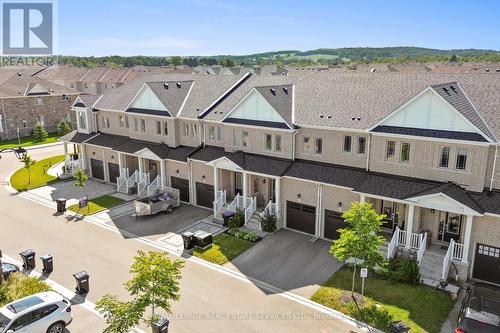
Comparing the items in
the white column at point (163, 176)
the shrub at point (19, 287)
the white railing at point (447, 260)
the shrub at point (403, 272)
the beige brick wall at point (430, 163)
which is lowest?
the shrub at point (19, 287)

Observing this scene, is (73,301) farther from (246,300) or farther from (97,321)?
(246,300)

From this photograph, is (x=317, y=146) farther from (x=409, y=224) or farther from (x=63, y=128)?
(x=63, y=128)

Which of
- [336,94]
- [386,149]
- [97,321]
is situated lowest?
[97,321]

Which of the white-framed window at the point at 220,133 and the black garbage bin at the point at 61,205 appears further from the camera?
the black garbage bin at the point at 61,205

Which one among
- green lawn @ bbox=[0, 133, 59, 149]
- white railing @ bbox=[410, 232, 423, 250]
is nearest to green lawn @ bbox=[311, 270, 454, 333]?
white railing @ bbox=[410, 232, 423, 250]

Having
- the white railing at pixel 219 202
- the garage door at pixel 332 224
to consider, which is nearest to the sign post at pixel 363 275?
the garage door at pixel 332 224

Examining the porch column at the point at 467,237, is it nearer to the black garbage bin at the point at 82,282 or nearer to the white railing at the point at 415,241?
the white railing at the point at 415,241

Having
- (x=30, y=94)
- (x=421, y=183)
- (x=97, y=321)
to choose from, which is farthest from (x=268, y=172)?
(x=30, y=94)
